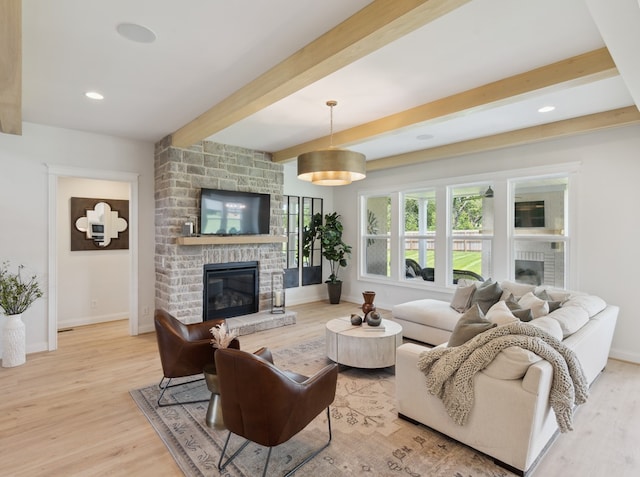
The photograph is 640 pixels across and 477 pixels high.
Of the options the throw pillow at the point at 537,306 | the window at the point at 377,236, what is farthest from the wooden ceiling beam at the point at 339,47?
the window at the point at 377,236

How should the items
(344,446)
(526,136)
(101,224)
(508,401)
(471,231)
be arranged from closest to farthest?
(508,401)
(344,446)
(526,136)
(471,231)
(101,224)

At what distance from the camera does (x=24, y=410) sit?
283cm

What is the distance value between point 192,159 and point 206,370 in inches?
128

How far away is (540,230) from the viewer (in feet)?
15.4

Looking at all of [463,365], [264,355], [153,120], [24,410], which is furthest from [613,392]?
[153,120]

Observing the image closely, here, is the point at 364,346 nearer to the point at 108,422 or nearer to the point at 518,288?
the point at 518,288

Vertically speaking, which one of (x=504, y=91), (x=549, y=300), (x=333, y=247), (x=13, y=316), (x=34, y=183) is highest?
(x=504, y=91)

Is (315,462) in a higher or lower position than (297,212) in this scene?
lower

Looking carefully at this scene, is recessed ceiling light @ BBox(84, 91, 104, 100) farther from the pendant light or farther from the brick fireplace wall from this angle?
the pendant light

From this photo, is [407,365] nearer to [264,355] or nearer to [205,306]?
[264,355]

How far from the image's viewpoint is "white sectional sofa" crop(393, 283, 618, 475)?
2.02 meters

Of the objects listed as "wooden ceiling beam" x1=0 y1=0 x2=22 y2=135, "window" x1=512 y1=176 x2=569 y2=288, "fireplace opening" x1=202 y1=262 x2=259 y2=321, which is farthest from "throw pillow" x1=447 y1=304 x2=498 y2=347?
"fireplace opening" x1=202 y1=262 x2=259 y2=321

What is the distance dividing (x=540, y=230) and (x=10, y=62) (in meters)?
5.79

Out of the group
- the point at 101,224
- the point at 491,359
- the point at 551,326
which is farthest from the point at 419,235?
the point at 101,224
